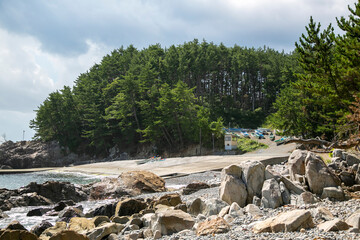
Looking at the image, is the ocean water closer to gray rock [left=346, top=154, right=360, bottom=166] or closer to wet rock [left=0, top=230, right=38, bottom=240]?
wet rock [left=0, top=230, right=38, bottom=240]

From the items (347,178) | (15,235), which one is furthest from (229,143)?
(15,235)

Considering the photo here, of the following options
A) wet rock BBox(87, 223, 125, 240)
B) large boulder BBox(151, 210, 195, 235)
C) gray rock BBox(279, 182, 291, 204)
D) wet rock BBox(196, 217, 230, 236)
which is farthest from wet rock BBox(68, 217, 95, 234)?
gray rock BBox(279, 182, 291, 204)

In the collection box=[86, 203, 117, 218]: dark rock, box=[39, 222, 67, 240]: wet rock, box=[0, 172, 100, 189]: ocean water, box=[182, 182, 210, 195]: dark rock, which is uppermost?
box=[182, 182, 210, 195]: dark rock

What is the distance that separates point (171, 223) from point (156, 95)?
52.1 m

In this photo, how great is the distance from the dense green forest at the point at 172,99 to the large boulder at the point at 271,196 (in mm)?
28547

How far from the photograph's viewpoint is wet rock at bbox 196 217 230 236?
730cm

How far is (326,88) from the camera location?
20.9 m

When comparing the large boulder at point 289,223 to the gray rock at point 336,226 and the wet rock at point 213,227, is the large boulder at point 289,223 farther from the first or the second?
the wet rock at point 213,227

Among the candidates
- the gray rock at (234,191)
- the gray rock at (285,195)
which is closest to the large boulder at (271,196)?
the gray rock at (285,195)

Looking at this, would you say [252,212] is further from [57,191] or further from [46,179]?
[46,179]

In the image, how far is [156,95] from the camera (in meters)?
60.0

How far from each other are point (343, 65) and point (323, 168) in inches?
497

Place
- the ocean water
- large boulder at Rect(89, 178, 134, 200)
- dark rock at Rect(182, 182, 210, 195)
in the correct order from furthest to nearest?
the ocean water → large boulder at Rect(89, 178, 134, 200) → dark rock at Rect(182, 182, 210, 195)

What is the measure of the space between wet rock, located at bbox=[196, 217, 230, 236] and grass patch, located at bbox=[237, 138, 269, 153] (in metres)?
39.6
